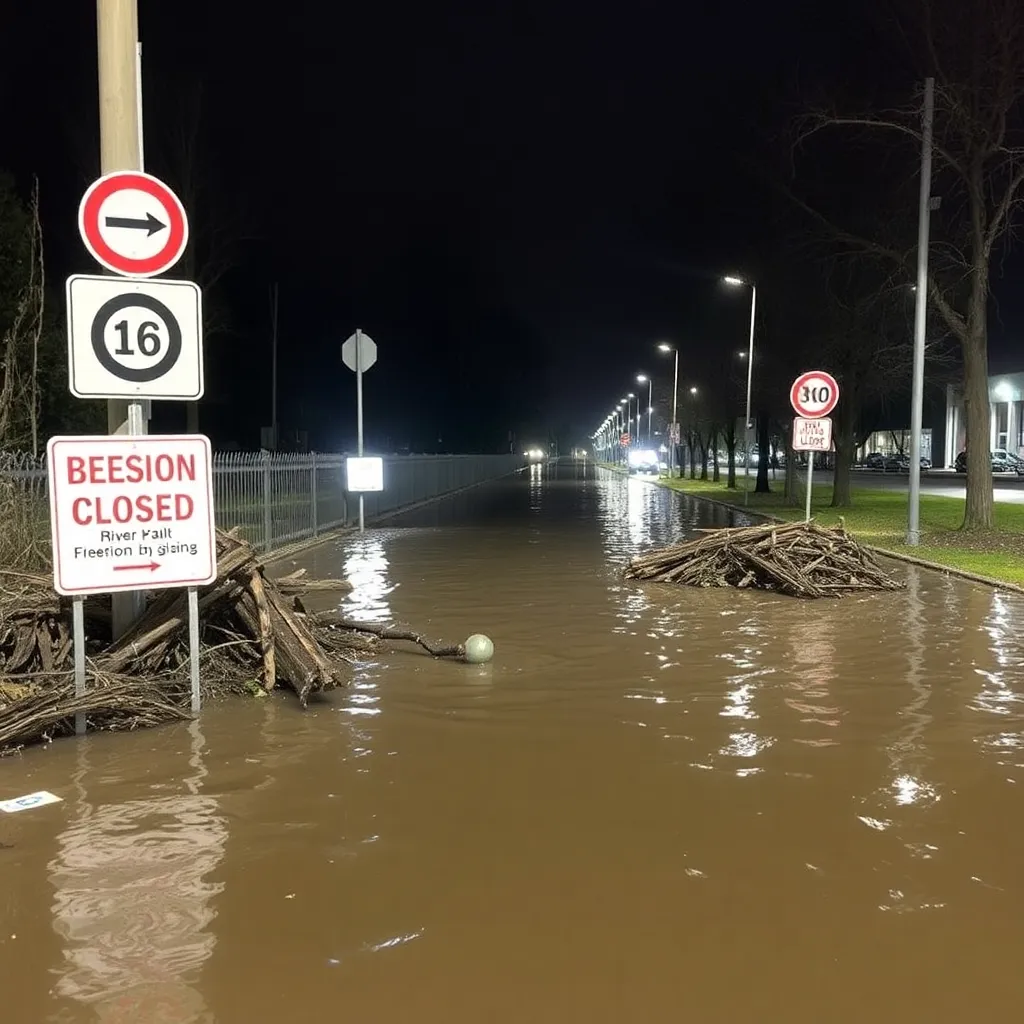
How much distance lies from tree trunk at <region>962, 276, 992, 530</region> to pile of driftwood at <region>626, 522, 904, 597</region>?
683 cm

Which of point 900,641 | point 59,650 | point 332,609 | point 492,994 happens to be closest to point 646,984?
point 492,994

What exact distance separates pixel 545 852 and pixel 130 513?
11.5ft

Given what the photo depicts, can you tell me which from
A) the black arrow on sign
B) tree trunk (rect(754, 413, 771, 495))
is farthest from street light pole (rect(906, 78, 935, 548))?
tree trunk (rect(754, 413, 771, 495))

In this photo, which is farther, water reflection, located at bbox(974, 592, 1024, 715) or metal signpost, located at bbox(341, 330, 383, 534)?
metal signpost, located at bbox(341, 330, 383, 534)

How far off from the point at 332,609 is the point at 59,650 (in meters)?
4.43

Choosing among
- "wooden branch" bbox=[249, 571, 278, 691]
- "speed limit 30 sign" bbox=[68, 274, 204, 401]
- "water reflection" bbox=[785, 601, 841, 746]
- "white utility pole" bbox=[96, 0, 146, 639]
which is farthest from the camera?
"wooden branch" bbox=[249, 571, 278, 691]

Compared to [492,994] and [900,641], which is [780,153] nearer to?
[900,641]

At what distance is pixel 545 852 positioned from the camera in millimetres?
4348

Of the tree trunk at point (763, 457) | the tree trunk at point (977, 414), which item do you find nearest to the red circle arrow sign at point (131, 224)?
the tree trunk at point (977, 414)

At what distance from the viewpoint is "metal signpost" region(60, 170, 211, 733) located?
595 cm

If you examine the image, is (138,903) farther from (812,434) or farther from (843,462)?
Result: (843,462)

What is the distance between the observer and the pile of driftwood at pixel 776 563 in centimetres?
1231

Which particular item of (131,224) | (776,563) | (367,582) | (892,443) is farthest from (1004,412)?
(131,224)

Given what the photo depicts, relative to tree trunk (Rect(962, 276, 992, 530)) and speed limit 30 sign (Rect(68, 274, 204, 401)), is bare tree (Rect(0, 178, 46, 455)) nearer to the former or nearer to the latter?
speed limit 30 sign (Rect(68, 274, 204, 401))
